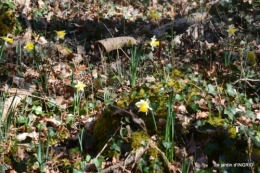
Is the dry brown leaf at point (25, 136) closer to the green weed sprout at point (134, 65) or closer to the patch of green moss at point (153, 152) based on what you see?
the patch of green moss at point (153, 152)

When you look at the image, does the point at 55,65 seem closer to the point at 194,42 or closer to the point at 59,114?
the point at 59,114

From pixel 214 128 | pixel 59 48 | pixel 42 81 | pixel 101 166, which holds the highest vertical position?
pixel 59 48

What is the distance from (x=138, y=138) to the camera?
312 cm

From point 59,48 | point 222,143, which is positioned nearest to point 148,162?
point 222,143

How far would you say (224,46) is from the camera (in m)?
5.44

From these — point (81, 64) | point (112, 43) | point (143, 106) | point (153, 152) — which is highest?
point (112, 43)

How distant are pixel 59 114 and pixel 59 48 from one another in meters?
1.70

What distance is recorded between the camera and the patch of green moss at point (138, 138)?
3060mm

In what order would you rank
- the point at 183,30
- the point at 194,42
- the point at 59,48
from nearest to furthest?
the point at 59,48 < the point at 194,42 < the point at 183,30

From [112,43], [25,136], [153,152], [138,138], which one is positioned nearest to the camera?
[153,152]

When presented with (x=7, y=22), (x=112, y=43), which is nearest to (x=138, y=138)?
(x=112, y=43)

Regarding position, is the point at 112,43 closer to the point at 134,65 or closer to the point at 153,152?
the point at 134,65

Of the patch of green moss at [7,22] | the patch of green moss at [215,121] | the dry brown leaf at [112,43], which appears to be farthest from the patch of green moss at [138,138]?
the patch of green moss at [7,22]

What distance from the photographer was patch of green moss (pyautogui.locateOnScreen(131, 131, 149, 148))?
3.06 m
